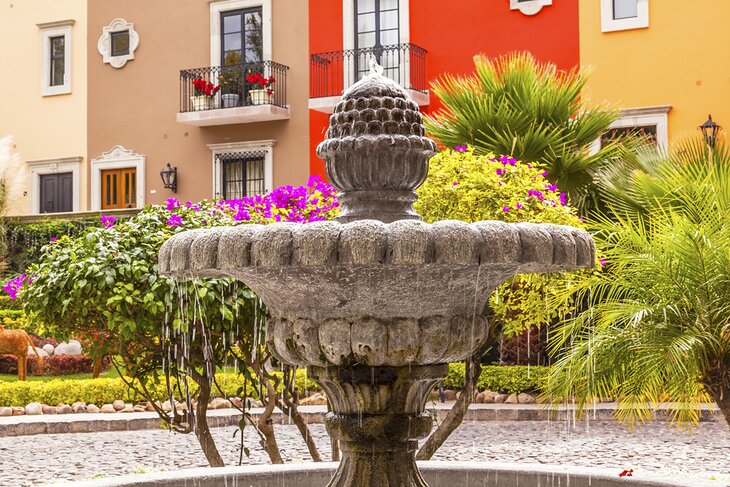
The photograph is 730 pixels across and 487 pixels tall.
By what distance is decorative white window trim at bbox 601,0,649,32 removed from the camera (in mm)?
18484

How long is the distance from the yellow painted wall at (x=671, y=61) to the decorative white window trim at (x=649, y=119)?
10cm

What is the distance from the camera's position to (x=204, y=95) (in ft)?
70.4

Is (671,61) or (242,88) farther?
(242,88)

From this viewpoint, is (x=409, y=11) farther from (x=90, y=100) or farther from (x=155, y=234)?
(x=155, y=234)

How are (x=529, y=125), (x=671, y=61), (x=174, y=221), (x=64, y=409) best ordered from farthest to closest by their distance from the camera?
(x=671, y=61) < (x=64, y=409) < (x=529, y=125) < (x=174, y=221)

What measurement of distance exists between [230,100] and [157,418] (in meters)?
10.2

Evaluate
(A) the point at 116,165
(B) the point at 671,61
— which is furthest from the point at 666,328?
(A) the point at 116,165

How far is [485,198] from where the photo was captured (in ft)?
26.2

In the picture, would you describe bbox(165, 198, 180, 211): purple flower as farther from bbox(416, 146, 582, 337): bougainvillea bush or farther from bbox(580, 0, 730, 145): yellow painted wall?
bbox(580, 0, 730, 145): yellow painted wall

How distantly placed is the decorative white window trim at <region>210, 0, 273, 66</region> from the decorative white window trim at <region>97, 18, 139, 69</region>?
193 cm

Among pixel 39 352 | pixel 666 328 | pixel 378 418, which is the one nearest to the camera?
pixel 378 418

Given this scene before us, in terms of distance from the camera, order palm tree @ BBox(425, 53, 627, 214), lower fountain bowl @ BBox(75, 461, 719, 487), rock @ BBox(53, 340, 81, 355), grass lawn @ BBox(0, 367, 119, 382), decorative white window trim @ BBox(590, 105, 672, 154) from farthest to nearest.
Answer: decorative white window trim @ BBox(590, 105, 672, 154) < rock @ BBox(53, 340, 81, 355) < grass lawn @ BBox(0, 367, 119, 382) < palm tree @ BBox(425, 53, 627, 214) < lower fountain bowl @ BBox(75, 461, 719, 487)

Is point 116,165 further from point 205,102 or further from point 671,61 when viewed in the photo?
point 671,61

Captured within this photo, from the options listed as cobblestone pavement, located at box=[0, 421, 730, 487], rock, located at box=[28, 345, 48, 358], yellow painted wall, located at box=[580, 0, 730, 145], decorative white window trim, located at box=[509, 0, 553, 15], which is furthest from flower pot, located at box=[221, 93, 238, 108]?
cobblestone pavement, located at box=[0, 421, 730, 487]
